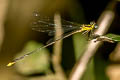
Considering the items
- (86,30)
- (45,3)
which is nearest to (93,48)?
(86,30)

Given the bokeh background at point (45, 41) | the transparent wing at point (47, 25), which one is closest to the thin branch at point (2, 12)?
the bokeh background at point (45, 41)

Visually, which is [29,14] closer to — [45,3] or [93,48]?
[45,3]

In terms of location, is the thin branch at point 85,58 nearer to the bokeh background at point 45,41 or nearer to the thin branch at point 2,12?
the bokeh background at point 45,41

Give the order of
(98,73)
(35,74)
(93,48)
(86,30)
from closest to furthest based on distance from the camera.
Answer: (86,30)
(93,48)
(98,73)
(35,74)

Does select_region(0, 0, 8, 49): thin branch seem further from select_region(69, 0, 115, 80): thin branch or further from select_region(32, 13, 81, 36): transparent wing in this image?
select_region(69, 0, 115, 80): thin branch

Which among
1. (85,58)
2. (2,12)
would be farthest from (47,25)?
(2,12)

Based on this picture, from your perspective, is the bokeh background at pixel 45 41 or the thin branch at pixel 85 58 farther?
the bokeh background at pixel 45 41

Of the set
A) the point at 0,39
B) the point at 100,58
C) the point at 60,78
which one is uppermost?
the point at 0,39

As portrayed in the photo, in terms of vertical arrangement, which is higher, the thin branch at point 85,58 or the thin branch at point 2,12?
the thin branch at point 2,12
